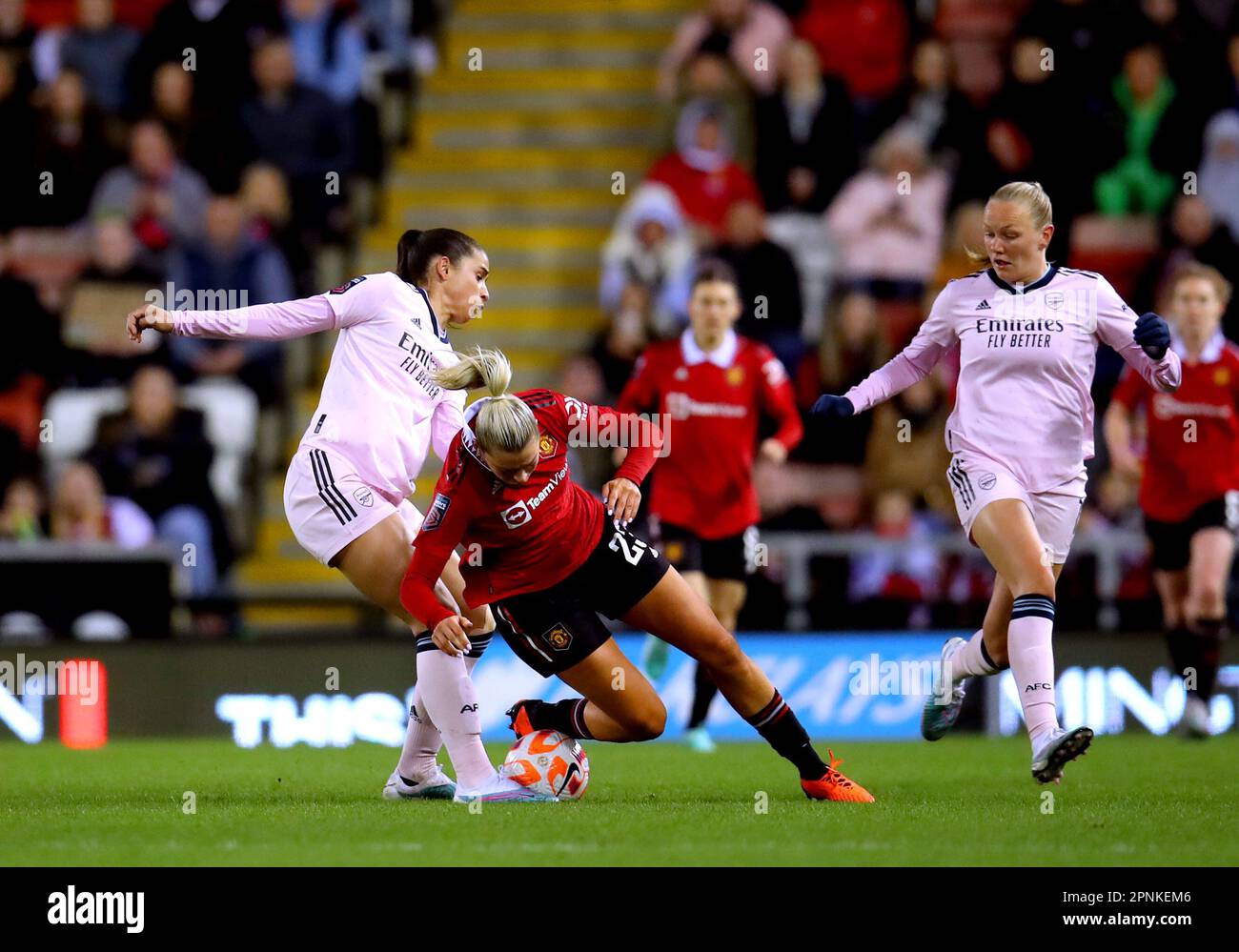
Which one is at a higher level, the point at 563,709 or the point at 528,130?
the point at 528,130

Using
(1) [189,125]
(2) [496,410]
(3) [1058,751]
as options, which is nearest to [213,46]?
(1) [189,125]

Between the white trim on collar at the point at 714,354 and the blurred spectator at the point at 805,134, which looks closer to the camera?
the white trim on collar at the point at 714,354

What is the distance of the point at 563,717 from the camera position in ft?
28.3

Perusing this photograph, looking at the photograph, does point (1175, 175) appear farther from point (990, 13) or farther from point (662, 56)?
point (662, 56)

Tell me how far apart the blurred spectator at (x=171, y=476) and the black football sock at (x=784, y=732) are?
736 centimetres

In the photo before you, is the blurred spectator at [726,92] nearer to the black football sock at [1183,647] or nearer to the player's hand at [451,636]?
the black football sock at [1183,647]

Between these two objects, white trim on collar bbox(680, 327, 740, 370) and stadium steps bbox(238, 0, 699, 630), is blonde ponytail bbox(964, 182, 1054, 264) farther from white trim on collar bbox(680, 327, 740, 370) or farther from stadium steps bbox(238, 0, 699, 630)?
stadium steps bbox(238, 0, 699, 630)

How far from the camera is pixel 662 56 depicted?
18.2 meters

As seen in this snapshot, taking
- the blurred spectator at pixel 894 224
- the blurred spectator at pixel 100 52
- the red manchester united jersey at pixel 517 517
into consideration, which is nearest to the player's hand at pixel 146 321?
the red manchester united jersey at pixel 517 517

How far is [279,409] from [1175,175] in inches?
261

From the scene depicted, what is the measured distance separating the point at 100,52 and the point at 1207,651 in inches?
409

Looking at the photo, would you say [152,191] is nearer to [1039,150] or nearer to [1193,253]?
[1039,150]

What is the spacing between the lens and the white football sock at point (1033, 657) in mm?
8398

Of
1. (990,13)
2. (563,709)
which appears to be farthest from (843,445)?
(563,709)
